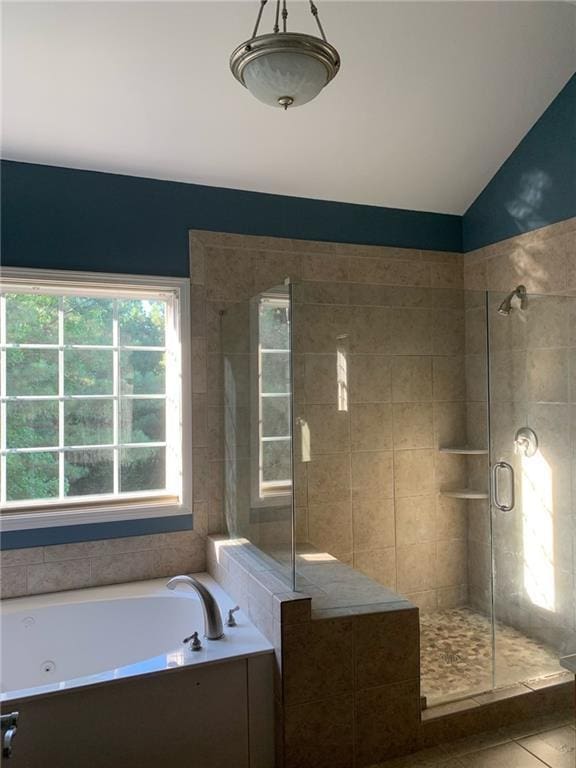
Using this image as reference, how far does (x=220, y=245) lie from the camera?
3094mm

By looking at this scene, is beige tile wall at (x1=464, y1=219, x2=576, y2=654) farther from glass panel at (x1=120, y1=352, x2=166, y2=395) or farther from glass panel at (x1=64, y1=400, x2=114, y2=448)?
glass panel at (x1=64, y1=400, x2=114, y2=448)

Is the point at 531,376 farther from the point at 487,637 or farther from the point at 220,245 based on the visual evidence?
the point at 220,245

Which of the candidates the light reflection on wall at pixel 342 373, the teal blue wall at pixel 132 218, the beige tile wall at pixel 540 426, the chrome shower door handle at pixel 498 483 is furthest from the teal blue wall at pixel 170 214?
the chrome shower door handle at pixel 498 483

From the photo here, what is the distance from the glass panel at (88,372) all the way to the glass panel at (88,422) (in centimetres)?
6

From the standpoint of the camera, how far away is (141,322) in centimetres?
303

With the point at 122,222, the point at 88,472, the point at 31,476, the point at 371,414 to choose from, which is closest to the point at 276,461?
the point at 371,414

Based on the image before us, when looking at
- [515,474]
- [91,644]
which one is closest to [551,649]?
[515,474]

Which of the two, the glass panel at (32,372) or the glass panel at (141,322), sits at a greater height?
the glass panel at (141,322)

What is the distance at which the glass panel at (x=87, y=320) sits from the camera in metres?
2.89

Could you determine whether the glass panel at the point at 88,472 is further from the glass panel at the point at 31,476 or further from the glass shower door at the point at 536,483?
the glass shower door at the point at 536,483

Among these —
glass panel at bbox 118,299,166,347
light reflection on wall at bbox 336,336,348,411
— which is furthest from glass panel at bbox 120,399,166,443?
light reflection on wall at bbox 336,336,348,411

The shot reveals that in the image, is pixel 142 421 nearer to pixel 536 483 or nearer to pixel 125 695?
pixel 125 695

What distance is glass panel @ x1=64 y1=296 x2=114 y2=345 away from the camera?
2.89 metres

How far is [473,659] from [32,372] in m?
2.50
